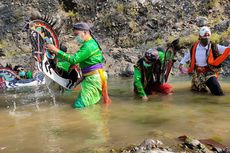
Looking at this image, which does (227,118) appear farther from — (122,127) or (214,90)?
(214,90)

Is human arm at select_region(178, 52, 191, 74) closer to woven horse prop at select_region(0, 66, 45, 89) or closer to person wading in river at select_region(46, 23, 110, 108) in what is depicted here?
person wading in river at select_region(46, 23, 110, 108)

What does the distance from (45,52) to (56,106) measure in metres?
0.98

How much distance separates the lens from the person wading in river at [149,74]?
7094 millimetres

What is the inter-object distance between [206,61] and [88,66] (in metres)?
2.27

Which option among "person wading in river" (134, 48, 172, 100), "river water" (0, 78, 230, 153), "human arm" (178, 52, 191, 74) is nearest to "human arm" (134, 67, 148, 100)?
"person wading in river" (134, 48, 172, 100)

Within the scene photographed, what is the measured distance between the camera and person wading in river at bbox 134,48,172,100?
7094 millimetres

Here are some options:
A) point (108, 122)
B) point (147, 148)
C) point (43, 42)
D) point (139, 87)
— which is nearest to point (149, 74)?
point (139, 87)

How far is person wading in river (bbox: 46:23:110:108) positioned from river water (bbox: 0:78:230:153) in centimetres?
20

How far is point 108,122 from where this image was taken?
525 cm

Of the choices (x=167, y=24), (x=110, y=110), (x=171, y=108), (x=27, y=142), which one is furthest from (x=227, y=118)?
(x=167, y=24)

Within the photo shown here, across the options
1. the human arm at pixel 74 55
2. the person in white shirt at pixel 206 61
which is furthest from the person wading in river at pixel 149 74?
the human arm at pixel 74 55

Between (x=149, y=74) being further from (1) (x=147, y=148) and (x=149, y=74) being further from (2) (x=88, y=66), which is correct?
(1) (x=147, y=148)

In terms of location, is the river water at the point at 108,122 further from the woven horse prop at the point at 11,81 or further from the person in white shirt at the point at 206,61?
the woven horse prop at the point at 11,81

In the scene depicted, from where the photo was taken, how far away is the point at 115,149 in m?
3.87
